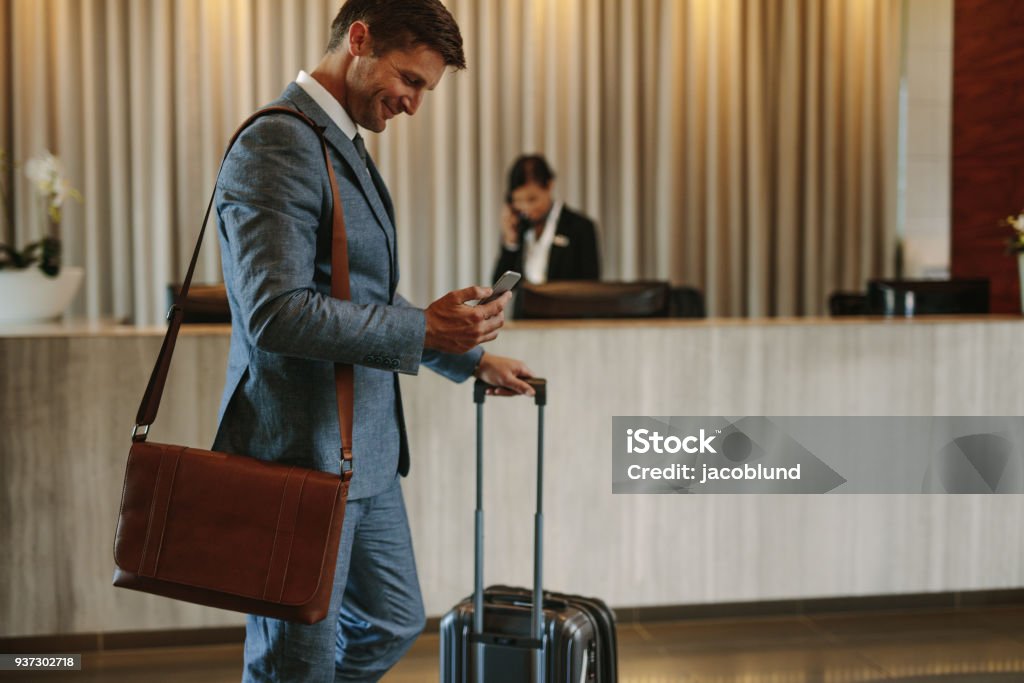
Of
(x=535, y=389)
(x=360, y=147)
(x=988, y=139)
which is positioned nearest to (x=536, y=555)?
(x=535, y=389)

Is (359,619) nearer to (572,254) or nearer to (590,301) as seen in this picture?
(590,301)

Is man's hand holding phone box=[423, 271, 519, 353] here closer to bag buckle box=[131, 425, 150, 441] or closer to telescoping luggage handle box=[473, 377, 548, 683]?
telescoping luggage handle box=[473, 377, 548, 683]

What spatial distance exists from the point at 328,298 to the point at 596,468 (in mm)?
1623

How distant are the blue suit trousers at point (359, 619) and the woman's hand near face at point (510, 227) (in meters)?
3.30

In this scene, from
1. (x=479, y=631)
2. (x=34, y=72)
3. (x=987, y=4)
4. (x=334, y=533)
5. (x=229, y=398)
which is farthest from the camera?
(x=34, y=72)

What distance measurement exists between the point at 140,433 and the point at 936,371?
7.75ft

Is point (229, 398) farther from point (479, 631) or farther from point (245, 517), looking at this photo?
point (479, 631)

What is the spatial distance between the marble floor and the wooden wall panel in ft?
6.40

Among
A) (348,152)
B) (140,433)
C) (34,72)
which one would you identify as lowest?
(140,433)

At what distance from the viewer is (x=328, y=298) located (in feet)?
4.65

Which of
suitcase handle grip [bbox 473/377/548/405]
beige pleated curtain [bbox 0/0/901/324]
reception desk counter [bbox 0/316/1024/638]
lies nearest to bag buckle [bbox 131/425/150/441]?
suitcase handle grip [bbox 473/377/548/405]

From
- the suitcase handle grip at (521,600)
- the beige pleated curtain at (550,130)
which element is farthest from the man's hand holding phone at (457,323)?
the beige pleated curtain at (550,130)

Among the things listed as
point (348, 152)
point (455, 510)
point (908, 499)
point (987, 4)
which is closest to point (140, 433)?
point (348, 152)

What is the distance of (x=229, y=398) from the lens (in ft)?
5.09
